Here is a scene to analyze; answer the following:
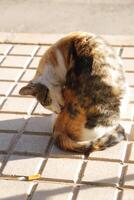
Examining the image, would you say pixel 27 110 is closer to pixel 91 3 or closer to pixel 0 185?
pixel 0 185

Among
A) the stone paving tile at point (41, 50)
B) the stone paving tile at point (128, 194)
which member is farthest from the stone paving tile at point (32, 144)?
the stone paving tile at point (41, 50)

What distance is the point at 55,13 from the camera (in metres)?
6.93

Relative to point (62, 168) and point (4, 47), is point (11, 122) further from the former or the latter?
point (4, 47)

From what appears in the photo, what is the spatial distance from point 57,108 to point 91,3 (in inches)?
140

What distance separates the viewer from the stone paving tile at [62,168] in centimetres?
375

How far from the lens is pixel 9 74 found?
5.22 metres

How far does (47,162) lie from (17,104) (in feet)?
3.06

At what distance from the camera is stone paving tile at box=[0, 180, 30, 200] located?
3.58m

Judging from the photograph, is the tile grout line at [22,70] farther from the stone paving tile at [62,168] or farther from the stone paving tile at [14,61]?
the stone paving tile at [62,168]

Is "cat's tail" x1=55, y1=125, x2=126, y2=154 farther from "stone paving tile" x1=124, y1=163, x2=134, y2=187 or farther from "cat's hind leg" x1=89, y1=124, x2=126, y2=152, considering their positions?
"stone paving tile" x1=124, y1=163, x2=134, y2=187

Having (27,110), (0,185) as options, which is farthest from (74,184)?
(27,110)

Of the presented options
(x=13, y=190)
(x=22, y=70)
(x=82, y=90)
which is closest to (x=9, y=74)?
(x=22, y=70)

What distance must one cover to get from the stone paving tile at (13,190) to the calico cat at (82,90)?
0.50 m

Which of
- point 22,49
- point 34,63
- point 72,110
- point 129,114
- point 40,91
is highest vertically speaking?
point 22,49
